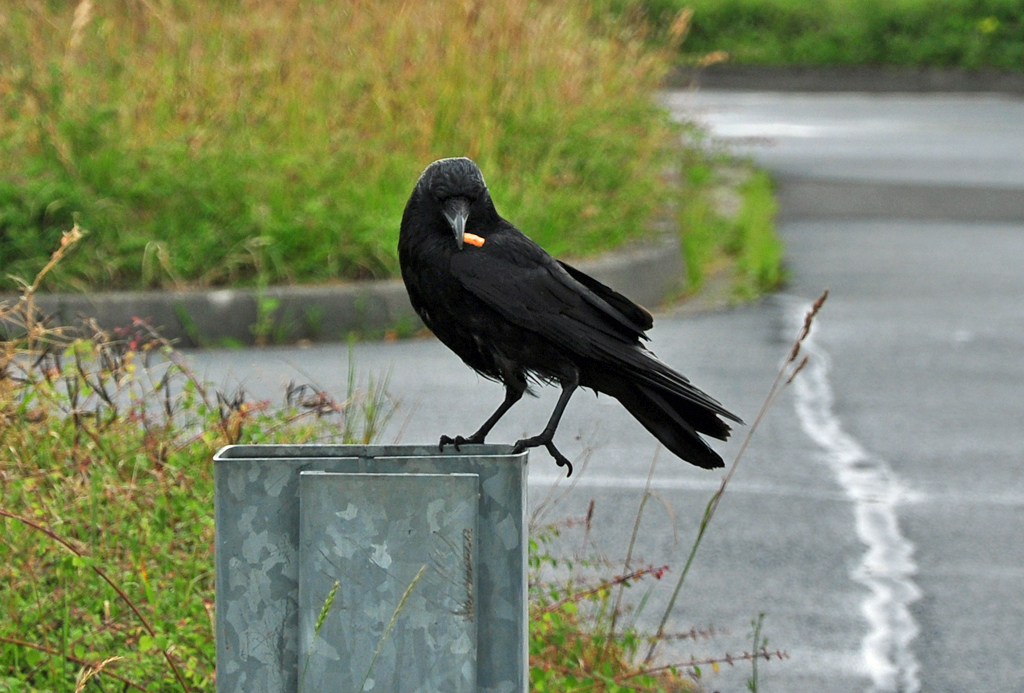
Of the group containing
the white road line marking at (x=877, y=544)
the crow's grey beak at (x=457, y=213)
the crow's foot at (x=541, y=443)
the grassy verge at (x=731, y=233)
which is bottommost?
the white road line marking at (x=877, y=544)

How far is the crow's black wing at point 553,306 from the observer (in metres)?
3.15

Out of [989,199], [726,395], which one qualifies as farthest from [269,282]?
[989,199]

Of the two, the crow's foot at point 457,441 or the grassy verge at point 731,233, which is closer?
the crow's foot at point 457,441

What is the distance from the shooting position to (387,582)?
230 centimetres

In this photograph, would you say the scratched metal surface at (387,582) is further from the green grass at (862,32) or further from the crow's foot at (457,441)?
the green grass at (862,32)

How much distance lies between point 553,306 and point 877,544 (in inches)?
90.9

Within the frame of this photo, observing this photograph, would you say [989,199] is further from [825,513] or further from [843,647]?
[843,647]

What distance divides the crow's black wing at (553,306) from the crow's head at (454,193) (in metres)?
0.06

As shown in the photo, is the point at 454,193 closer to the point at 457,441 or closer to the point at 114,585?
the point at 457,441

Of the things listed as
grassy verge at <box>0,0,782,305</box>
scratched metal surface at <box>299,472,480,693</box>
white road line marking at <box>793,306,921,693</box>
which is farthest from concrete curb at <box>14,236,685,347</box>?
scratched metal surface at <box>299,472,480,693</box>

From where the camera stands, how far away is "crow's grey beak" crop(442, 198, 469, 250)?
314 cm

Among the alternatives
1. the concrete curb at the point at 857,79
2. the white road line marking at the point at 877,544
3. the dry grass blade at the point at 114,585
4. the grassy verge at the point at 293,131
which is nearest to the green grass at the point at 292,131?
the grassy verge at the point at 293,131

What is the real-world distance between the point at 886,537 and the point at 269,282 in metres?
4.25

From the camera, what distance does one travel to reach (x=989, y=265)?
11.1 metres
